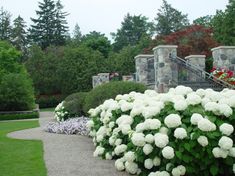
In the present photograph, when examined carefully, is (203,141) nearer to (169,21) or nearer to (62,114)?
(62,114)

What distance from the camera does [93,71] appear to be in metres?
36.7

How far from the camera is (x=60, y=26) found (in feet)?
178

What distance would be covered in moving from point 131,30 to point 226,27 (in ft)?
96.9

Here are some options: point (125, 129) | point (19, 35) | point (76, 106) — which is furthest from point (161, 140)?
point (19, 35)

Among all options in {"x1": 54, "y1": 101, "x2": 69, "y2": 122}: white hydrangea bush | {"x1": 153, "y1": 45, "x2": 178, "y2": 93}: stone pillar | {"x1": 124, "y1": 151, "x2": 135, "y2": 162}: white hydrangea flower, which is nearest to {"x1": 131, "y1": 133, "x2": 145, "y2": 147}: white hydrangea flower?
{"x1": 124, "y1": 151, "x2": 135, "y2": 162}: white hydrangea flower

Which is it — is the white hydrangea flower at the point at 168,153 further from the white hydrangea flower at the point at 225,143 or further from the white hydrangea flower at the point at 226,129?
the white hydrangea flower at the point at 226,129

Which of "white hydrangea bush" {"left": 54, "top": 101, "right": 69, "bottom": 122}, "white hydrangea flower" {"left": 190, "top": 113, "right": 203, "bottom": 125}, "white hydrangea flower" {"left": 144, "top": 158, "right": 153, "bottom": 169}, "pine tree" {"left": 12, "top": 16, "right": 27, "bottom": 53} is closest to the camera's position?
"white hydrangea flower" {"left": 190, "top": 113, "right": 203, "bottom": 125}

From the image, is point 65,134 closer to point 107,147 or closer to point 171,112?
point 107,147

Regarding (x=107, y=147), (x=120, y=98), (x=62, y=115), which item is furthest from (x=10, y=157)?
(x=62, y=115)

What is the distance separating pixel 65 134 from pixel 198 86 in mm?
4523

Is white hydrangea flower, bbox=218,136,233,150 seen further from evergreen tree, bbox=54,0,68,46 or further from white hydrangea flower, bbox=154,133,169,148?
evergreen tree, bbox=54,0,68,46

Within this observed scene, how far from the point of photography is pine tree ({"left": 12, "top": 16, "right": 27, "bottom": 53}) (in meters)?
54.4

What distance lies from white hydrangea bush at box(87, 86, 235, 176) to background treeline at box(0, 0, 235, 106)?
20.6m

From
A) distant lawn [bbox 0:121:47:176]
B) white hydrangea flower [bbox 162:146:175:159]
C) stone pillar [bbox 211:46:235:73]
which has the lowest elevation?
distant lawn [bbox 0:121:47:176]
